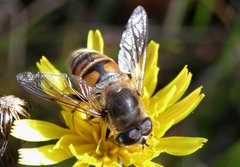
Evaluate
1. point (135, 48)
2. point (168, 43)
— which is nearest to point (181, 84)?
point (135, 48)

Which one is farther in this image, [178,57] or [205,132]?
[178,57]

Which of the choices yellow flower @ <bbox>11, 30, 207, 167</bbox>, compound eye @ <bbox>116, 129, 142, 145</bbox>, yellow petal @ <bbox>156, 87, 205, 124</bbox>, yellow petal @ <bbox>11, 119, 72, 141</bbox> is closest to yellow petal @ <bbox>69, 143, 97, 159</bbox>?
yellow flower @ <bbox>11, 30, 207, 167</bbox>

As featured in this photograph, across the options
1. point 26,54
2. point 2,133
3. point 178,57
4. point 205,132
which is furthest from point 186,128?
point 2,133

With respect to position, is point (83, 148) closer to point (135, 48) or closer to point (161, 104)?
point (161, 104)

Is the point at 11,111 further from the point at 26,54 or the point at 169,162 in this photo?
the point at 26,54

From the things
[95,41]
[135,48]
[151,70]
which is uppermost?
[95,41]
